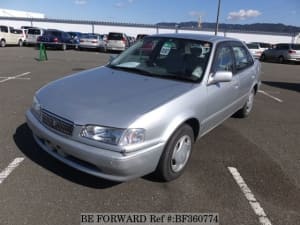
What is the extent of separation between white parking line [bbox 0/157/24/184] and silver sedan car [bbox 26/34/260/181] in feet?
1.54

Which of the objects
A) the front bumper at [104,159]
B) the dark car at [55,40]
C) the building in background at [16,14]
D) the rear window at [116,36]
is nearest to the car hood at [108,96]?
the front bumper at [104,159]

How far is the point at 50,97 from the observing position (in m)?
3.42

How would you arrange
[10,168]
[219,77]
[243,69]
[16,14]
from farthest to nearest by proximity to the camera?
[16,14] → [243,69] → [219,77] → [10,168]

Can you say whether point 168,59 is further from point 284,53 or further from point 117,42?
point 284,53

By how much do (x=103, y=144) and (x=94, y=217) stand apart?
0.71m

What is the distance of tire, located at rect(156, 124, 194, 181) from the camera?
3.19 m

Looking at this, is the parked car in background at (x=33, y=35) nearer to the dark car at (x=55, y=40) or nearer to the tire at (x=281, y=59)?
the dark car at (x=55, y=40)

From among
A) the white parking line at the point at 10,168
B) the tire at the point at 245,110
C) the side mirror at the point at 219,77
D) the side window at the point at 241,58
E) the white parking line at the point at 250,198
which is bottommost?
the white parking line at the point at 250,198

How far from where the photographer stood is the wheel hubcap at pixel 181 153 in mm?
3389

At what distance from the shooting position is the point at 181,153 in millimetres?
3488

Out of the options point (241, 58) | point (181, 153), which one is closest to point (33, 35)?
point (241, 58)

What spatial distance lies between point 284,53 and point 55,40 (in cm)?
1822

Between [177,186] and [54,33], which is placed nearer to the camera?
[177,186]

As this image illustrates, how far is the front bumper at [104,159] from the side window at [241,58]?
266cm
